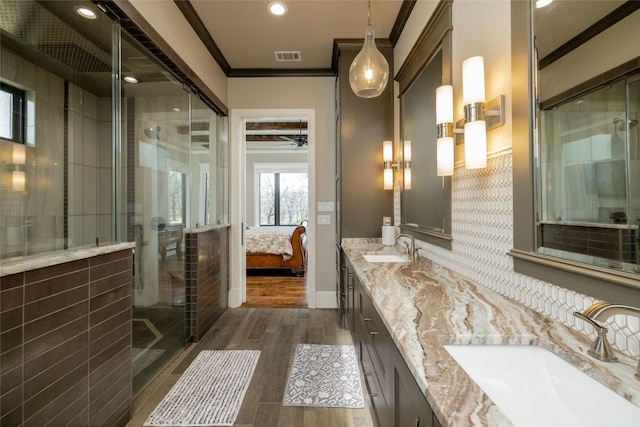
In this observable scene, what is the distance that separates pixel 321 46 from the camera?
10.4 feet

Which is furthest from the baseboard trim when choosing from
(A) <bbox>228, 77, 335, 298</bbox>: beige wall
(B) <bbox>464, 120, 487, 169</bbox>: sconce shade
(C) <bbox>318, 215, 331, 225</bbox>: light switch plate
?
(B) <bbox>464, 120, 487, 169</bbox>: sconce shade

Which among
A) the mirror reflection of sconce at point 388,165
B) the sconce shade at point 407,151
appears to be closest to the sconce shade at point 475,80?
the sconce shade at point 407,151

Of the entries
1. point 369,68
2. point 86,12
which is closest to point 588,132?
point 369,68

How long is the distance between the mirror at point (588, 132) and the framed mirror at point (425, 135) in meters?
0.81

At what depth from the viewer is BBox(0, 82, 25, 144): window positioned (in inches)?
48.5

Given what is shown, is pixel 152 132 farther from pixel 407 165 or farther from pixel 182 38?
pixel 407 165

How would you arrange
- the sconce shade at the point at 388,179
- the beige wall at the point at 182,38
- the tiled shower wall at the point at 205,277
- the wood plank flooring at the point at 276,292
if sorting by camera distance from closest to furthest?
the beige wall at the point at 182,38 → the tiled shower wall at the point at 205,277 → the sconce shade at the point at 388,179 → the wood plank flooring at the point at 276,292

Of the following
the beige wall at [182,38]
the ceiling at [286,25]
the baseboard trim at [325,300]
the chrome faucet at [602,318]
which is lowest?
the baseboard trim at [325,300]

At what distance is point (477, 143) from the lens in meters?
1.37

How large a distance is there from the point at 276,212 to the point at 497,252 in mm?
7374

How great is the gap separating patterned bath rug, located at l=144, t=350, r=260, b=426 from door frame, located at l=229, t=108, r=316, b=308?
1.22 m

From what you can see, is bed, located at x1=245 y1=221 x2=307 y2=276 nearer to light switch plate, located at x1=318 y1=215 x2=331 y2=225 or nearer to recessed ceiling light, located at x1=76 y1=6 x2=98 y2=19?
light switch plate, located at x1=318 y1=215 x2=331 y2=225

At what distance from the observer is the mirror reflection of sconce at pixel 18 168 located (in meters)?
1.27

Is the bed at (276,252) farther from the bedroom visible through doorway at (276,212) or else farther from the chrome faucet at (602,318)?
the chrome faucet at (602,318)
